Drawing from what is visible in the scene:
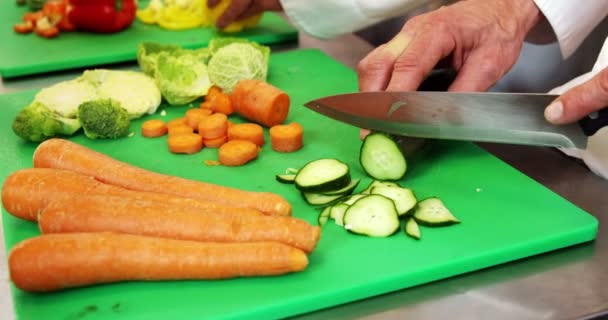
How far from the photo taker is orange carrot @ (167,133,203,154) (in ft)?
6.48

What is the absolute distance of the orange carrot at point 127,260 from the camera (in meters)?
1.41

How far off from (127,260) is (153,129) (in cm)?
72

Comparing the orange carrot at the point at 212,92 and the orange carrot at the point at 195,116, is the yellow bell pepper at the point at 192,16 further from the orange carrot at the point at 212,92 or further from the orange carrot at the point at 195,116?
the orange carrot at the point at 195,116

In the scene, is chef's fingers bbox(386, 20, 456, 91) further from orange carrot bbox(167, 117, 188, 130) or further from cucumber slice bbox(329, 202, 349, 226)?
orange carrot bbox(167, 117, 188, 130)

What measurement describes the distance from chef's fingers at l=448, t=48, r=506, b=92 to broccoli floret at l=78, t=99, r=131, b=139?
0.92 m

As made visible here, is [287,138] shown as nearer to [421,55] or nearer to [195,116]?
[195,116]

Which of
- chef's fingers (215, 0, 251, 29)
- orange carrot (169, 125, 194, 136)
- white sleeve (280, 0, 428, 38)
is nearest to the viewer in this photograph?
orange carrot (169, 125, 194, 136)

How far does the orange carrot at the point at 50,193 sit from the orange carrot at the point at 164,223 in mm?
72

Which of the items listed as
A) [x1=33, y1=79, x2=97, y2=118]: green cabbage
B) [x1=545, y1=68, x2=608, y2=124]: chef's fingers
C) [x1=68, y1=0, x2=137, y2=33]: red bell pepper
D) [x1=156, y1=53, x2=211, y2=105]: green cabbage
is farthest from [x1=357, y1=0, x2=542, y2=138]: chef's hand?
[x1=68, y1=0, x2=137, y2=33]: red bell pepper

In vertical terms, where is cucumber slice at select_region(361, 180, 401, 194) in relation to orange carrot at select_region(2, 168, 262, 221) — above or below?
below

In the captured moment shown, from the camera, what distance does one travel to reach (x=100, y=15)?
286 cm

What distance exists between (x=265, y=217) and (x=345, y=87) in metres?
0.98

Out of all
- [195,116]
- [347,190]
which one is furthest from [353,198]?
[195,116]

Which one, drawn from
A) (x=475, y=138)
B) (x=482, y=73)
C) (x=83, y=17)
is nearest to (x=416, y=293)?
(x=475, y=138)
